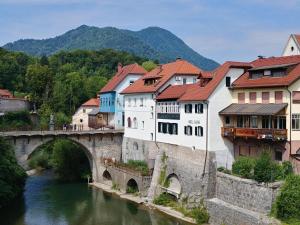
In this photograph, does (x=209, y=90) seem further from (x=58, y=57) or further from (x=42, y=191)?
(x=58, y=57)

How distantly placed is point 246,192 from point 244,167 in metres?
2.33

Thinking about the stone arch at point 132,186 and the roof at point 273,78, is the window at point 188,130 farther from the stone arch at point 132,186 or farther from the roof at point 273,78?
the stone arch at point 132,186

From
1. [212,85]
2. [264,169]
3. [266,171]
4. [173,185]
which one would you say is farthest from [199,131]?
[266,171]

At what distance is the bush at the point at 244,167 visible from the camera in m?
36.3

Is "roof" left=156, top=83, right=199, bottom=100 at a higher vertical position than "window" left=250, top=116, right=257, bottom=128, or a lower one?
higher

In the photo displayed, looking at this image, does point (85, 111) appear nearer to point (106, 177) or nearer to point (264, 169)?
point (106, 177)

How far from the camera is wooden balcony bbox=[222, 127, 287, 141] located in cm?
3606

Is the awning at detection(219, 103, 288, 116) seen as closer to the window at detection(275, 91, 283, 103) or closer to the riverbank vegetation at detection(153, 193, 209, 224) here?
the window at detection(275, 91, 283, 103)

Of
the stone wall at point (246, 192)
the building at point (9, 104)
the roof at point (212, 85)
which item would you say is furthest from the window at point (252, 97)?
the building at point (9, 104)

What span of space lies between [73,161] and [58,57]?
8449cm

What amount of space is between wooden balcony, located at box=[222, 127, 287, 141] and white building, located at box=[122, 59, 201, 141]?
12579 mm

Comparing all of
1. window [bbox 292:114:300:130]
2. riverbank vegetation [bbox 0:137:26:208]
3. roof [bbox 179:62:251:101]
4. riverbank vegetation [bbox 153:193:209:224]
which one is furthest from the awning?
riverbank vegetation [bbox 0:137:26:208]

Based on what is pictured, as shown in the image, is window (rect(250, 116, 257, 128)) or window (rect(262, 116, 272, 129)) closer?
window (rect(262, 116, 272, 129))

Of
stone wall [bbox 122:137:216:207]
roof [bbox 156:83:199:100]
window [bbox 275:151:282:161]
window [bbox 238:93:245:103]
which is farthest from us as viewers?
roof [bbox 156:83:199:100]
